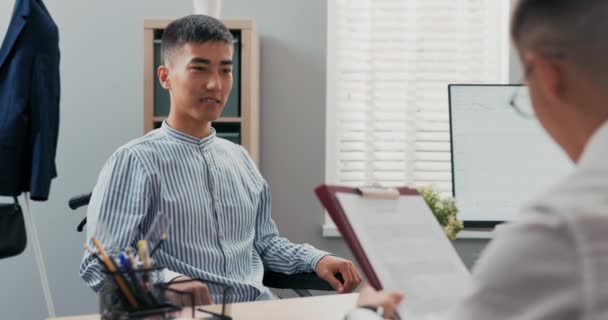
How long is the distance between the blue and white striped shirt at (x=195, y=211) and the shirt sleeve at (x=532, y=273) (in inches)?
47.1

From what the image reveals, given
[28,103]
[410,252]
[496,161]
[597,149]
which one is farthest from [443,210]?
[597,149]

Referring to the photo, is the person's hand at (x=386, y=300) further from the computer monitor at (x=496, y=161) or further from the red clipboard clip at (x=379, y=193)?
the computer monitor at (x=496, y=161)

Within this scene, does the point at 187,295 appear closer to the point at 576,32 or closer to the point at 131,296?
the point at 131,296

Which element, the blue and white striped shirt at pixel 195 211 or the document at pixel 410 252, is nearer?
the document at pixel 410 252

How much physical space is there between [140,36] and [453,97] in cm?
149

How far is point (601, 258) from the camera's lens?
2.24 feet

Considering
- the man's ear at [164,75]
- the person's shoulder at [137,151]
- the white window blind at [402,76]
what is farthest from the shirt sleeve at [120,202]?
the white window blind at [402,76]

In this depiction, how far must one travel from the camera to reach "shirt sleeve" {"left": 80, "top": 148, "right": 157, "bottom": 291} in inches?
74.4

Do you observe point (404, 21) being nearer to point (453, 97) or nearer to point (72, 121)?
point (453, 97)

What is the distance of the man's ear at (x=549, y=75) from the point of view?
79cm

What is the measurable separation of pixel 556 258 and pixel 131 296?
2.38ft

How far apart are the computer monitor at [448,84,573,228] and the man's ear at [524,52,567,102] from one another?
2004mm

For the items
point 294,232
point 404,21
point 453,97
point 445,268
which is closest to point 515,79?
point 404,21

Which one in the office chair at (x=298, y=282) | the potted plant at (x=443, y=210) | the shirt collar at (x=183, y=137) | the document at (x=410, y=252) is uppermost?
the shirt collar at (x=183, y=137)
